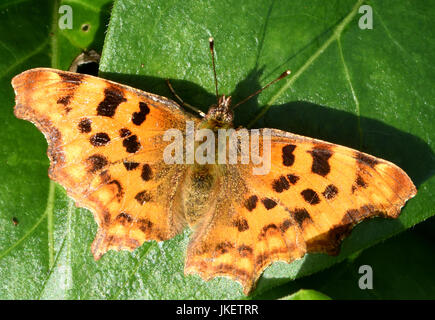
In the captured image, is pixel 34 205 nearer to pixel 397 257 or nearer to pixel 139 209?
pixel 139 209

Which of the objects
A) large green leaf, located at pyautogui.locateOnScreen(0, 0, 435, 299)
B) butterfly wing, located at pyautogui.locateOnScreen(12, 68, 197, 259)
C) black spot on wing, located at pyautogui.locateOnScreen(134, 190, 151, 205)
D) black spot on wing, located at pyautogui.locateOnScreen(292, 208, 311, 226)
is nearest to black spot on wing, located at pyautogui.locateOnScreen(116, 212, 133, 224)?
butterfly wing, located at pyautogui.locateOnScreen(12, 68, 197, 259)

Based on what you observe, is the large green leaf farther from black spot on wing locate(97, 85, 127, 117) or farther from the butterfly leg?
black spot on wing locate(97, 85, 127, 117)

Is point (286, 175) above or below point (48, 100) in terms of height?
below

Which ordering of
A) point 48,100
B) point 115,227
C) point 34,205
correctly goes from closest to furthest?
point 48,100 → point 115,227 → point 34,205

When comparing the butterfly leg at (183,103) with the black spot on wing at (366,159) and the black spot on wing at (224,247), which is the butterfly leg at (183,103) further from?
the black spot on wing at (366,159)

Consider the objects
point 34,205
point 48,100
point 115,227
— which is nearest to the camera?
point 48,100

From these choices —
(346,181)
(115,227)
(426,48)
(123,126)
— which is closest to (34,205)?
(115,227)
